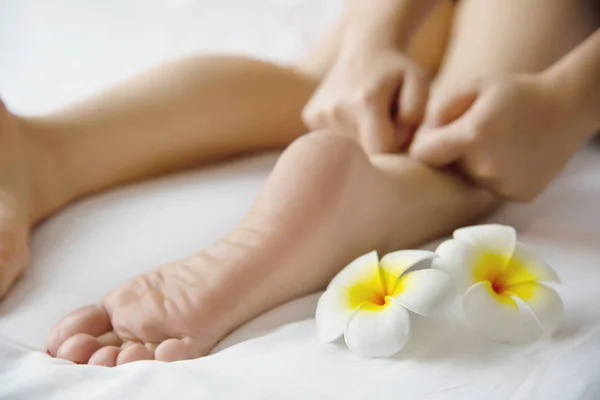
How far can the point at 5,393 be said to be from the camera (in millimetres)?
427

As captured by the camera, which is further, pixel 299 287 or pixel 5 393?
pixel 299 287

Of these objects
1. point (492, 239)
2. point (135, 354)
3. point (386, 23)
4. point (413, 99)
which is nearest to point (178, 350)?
point (135, 354)

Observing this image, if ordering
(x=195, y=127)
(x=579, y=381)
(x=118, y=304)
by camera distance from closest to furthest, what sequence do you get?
(x=579, y=381) → (x=118, y=304) → (x=195, y=127)

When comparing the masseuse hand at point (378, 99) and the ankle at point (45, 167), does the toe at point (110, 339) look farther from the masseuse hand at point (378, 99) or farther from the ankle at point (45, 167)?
the masseuse hand at point (378, 99)

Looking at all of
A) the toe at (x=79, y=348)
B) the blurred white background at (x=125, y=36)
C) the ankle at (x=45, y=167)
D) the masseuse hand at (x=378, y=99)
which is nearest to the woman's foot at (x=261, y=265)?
the toe at (x=79, y=348)

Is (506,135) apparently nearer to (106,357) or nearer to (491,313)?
(491,313)

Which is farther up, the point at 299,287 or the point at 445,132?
the point at 445,132

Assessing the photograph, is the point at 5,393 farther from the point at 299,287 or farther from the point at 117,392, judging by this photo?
the point at 299,287

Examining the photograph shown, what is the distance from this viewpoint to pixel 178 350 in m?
0.51

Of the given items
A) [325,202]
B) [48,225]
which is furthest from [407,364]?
[48,225]

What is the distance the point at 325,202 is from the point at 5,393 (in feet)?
0.92

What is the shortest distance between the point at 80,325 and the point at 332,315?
7.9 inches

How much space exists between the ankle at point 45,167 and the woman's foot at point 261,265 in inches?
8.3

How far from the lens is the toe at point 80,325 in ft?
1.73
